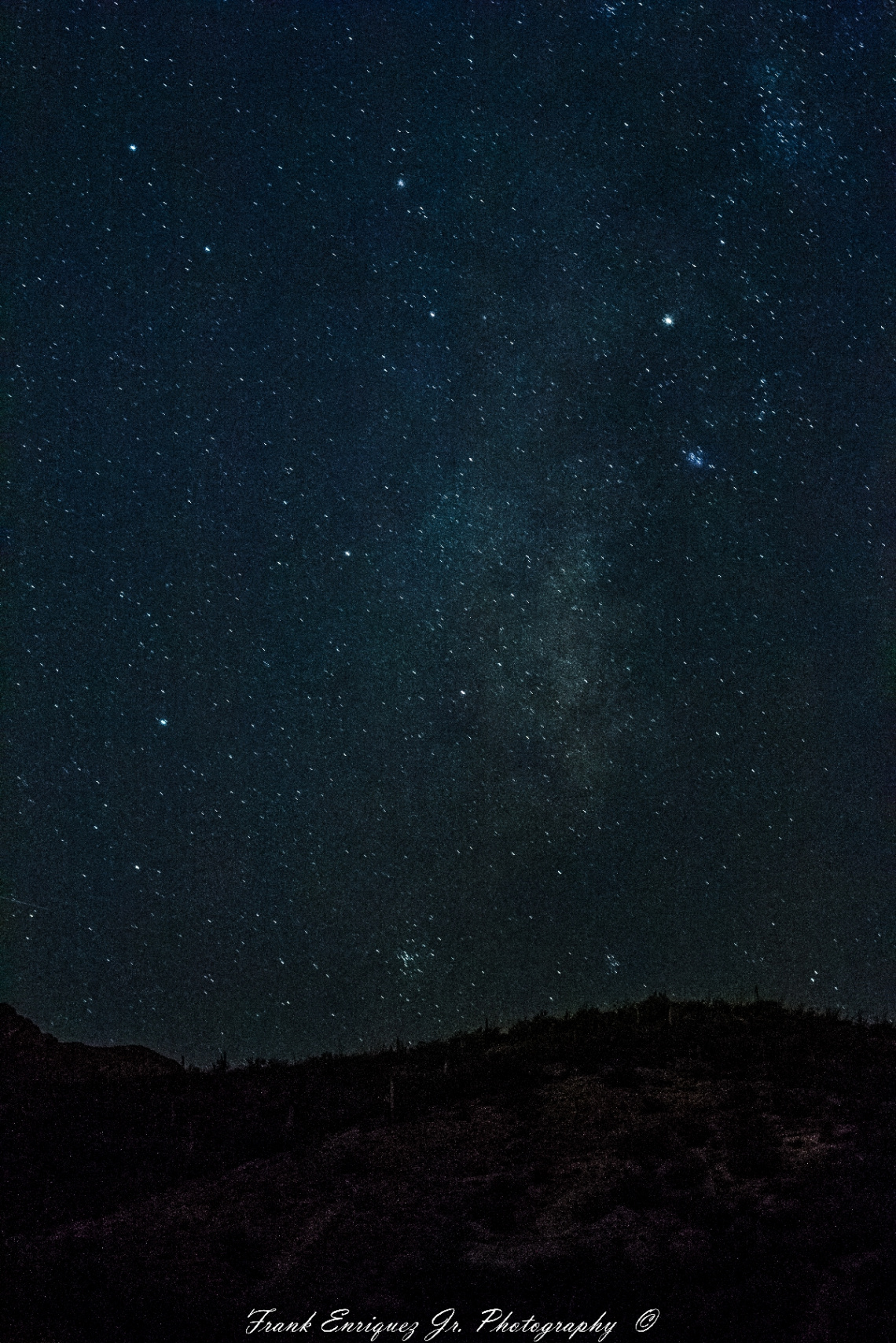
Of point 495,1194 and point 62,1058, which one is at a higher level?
point 62,1058

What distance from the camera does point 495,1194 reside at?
12.2 metres

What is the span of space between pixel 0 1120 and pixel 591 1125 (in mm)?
10875

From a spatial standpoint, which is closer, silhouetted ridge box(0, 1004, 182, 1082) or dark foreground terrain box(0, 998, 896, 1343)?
dark foreground terrain box(0, 998, 896, 1343)

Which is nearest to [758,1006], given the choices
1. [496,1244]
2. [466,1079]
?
[466,1079]

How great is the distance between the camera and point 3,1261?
11984mm

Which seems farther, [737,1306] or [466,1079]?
[466,1079]

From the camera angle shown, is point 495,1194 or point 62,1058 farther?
point 62,1058

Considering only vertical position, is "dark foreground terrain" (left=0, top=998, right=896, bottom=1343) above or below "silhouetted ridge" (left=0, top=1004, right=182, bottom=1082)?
below

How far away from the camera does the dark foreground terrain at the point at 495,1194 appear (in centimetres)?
978

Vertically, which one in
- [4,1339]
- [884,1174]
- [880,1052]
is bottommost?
[4,1339]

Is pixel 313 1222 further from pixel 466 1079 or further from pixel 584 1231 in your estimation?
pixel 466 1079

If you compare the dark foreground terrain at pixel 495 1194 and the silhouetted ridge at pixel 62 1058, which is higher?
the silhouetted ridge at pixel 62 1058

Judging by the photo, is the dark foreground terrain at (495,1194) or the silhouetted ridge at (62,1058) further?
the silhouetted ridge at (62,1058)

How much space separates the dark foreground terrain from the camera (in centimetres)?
978
